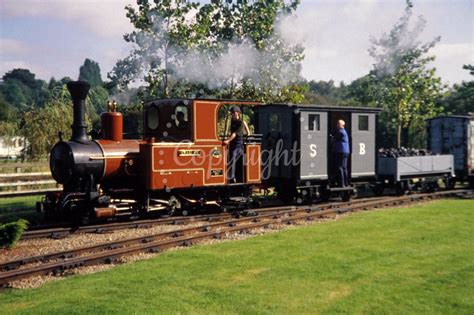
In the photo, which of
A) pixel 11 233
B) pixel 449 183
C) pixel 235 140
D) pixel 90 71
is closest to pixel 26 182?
pixel 235 140

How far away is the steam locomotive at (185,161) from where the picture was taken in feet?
38.6

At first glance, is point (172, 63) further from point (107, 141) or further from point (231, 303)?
point (231, 303)

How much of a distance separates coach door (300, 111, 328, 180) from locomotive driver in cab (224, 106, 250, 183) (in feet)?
8.00

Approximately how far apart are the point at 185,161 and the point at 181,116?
1200 mm

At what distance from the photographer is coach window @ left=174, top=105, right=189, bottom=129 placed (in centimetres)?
1298

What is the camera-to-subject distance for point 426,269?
8219 millimetres

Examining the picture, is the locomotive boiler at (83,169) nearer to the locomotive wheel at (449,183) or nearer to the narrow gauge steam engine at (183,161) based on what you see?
the narrow gauge steam engine at (183,161)

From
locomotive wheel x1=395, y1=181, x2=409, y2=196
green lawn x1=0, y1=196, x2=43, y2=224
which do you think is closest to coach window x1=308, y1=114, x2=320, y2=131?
locomotive wheel x1=395, y1=181, x2=409, y2=196

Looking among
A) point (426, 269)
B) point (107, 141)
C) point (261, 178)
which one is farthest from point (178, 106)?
point (426, 269)

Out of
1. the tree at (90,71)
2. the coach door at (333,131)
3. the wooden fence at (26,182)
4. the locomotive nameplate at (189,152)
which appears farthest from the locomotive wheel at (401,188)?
the tree at (90,71)

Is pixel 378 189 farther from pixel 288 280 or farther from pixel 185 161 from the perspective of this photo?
pixel 288 280

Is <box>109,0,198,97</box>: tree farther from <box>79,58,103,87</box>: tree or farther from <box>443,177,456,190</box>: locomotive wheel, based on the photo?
<box>79,58,103,87</box>: tree

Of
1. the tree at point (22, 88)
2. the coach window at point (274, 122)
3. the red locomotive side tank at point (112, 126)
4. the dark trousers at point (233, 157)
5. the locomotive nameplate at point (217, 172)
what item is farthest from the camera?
the tree at point (22, 88)

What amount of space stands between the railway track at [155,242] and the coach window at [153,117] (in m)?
3.28
